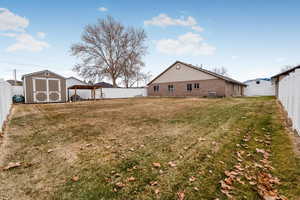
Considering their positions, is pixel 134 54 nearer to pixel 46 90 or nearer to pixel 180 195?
pixel 46 90

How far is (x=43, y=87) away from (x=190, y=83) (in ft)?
61.2

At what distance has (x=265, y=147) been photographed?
290cm

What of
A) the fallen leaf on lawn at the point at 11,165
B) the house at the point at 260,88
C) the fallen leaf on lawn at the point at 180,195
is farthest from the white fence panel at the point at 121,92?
the fallen leaf on lawn at the point at 180,195

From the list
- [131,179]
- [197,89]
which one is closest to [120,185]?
[131,179]

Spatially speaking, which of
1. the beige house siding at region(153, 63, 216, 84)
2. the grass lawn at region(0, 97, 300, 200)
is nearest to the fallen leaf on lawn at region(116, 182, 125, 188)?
the grass lawn at region(0, 97, 300, 200)

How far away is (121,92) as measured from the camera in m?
24.5

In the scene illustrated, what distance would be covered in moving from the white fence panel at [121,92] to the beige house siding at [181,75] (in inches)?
192

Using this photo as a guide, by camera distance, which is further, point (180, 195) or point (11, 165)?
point (11, 165)

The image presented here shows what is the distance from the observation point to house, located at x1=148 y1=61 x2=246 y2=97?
1858 cm

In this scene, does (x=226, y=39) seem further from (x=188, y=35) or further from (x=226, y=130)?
(x=226, y=130)

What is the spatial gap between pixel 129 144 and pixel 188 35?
70.9 ft

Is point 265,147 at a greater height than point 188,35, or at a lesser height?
lesser

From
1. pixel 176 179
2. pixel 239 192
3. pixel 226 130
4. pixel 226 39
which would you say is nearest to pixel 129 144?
pixel 176 179

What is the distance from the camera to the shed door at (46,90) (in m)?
14.7
